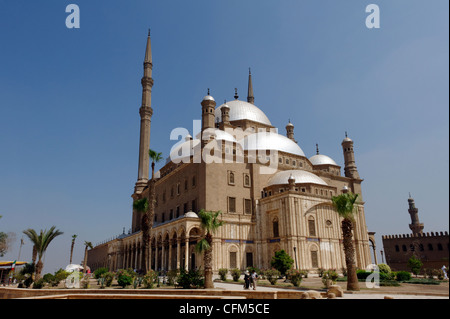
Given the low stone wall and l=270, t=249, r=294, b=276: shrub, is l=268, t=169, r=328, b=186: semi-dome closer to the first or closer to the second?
l=270, t=249, r=294, b=276: shrub

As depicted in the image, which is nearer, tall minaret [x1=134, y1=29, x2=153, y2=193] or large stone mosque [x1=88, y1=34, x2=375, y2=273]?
large stone mosque [x1=88, y1=34, x2=375, y2=273]

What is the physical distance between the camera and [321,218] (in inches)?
1347

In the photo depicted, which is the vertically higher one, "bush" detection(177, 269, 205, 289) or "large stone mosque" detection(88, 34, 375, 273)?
"large stone mosque" detection(88, 34, 375, 273)

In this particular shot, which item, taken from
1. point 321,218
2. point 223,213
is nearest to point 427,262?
point 321,218

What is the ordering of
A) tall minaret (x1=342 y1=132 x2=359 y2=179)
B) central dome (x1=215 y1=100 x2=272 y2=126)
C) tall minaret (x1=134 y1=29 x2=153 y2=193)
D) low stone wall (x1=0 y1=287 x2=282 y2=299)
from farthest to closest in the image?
tall minaret (x1=134 y1=29 x2=153 y2=193) < central dome (x1=215 y1=100 x2=272 y2=126) < tall minaret (x1=342 y1=132 x2=359 y2=179) < low stone wall (x1=0 y1=287 x2=282 y2=299)

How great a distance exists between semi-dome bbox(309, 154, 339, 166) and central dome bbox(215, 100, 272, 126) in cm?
853

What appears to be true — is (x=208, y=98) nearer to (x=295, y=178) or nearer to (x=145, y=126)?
(x=295, y=178)

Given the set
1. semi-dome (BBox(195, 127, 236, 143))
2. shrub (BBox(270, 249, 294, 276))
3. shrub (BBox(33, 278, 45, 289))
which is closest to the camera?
shrub (BBox(33, 278, 45, 289))

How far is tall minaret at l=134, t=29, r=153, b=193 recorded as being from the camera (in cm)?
4903

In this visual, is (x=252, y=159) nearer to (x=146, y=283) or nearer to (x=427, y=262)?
(x=146, y=283)

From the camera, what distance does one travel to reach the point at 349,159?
1877 inches

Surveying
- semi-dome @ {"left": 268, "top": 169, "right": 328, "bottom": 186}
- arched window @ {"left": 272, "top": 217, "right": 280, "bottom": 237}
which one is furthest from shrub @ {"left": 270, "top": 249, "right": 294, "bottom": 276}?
semi-dome @ {"left": 268, "top": 169, "right": 328, "bottom": 186}

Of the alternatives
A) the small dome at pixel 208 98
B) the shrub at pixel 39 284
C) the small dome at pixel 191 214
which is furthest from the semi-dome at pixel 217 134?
the shrub at pixel 39 284
